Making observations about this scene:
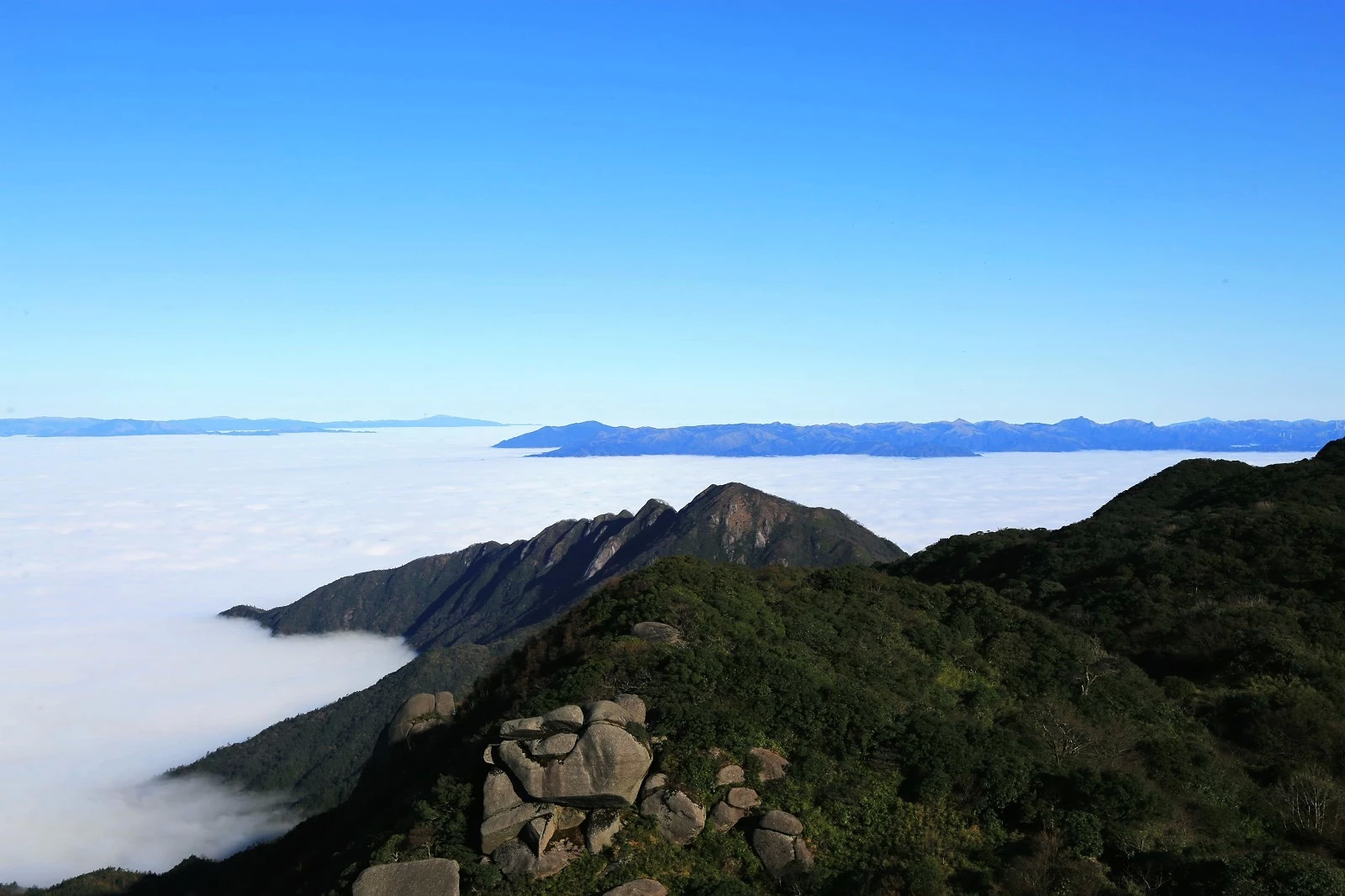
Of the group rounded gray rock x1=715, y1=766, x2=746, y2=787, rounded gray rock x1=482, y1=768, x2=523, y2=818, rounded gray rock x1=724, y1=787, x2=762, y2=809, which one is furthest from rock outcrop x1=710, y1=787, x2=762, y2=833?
rounded gray rock x1=482, y1=768, x2=523, y2=818

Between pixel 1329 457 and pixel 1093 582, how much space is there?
4361 cm

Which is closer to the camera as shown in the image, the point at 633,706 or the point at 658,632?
the point at 633,706

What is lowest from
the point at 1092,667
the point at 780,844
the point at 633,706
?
the point at 780,844

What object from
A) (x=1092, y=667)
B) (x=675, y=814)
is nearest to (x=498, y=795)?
(x=675, y=814)

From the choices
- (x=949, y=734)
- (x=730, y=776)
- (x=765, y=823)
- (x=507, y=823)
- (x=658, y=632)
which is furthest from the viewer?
(x=658, y=632)

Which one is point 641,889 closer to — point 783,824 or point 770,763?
point 783,824

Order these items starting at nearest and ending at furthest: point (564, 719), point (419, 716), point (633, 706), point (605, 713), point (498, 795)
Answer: point (498, 795) → point (564, 719) → point (605, 713) → point (633, 706) → point (419, 716)

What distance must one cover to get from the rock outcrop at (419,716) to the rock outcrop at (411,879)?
1550 centimetres

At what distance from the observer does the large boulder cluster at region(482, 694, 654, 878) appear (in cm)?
2158

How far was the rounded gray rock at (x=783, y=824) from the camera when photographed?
74.0 feet

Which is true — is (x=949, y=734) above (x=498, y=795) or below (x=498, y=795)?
above

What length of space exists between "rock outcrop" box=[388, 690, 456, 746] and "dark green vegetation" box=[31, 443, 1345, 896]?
1404 mm

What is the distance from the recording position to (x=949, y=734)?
26.4 meters

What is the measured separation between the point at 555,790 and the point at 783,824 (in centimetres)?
626
